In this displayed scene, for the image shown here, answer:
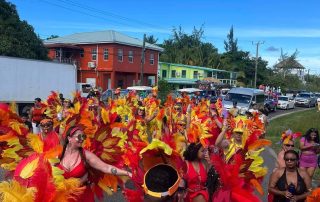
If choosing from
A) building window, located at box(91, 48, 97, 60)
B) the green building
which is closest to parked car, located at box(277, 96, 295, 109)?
the green building

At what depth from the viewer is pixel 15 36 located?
3094cm

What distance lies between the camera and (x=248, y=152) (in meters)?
4.71

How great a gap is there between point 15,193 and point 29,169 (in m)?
0.52

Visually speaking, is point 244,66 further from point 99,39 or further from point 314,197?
point 314,197

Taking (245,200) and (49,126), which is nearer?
(245,200)

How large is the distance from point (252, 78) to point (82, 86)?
4461 centimetres

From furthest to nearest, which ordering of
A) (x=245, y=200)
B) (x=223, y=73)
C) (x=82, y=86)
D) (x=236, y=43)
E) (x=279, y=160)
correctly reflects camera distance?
(x=236, y=43)
(x=223, y=73)
(x=82, y=86)
(x=279, y=160)
(x=245, y=200)

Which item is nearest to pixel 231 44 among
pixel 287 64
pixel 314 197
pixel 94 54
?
pixel 287 64

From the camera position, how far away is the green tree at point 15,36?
29.8 meters

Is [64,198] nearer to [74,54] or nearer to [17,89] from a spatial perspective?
[17,89]

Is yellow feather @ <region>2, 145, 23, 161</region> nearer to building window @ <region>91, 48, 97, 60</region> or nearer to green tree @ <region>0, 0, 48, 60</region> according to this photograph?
green tree @ <region>0, 0, 48, 60</region>

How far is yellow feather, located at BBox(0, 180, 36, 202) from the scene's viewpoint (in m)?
2.46

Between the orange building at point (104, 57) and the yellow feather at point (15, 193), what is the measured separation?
39.4 metres

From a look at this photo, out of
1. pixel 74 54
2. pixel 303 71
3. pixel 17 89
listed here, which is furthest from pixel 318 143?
pixel 303 71
